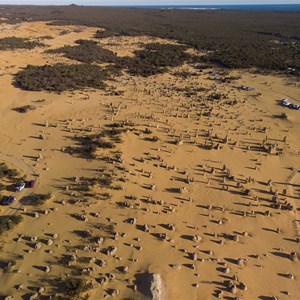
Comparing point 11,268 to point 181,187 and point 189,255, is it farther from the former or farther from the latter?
point 181,187

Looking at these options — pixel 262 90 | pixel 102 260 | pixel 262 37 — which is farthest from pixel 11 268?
pixel 262 37

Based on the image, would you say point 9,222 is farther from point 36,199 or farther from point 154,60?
point 154,60

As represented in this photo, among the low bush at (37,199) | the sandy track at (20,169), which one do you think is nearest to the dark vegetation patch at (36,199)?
the low bush at (37,199)

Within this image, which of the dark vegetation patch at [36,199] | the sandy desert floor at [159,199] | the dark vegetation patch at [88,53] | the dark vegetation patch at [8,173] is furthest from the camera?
the dark vegetation patch at [88,53]

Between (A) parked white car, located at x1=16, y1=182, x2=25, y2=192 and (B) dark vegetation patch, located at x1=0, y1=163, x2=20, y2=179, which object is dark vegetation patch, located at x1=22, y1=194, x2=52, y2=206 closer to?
(A) parked white car, located at x1=16, y1=182, x2=25, y2=192

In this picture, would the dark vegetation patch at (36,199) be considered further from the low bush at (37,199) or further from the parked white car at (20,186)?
the parked white car at (20,186)

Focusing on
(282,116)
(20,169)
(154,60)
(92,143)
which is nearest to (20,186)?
(20,169)
